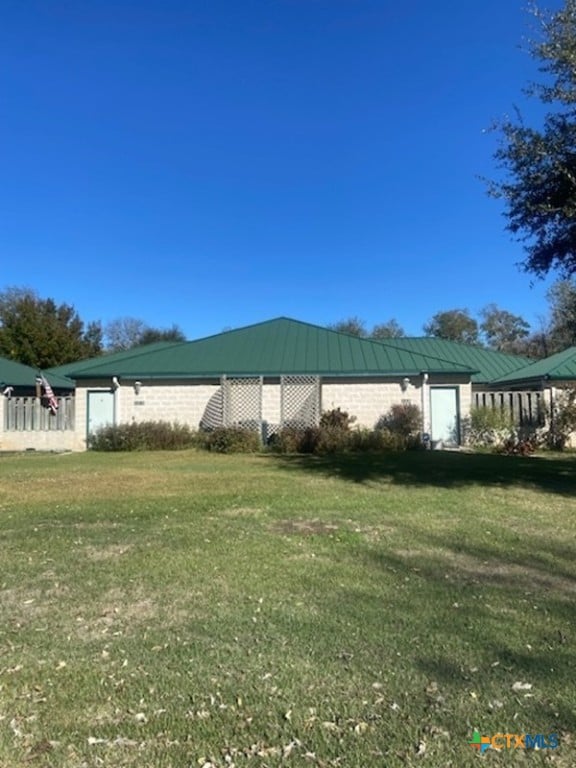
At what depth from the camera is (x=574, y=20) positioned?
9.92m

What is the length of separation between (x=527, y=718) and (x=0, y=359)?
94.7 feet

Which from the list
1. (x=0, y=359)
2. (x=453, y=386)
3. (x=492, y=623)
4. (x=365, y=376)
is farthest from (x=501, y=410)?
(x=0, y=359)

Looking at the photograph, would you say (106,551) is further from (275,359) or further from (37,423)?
(37,423)

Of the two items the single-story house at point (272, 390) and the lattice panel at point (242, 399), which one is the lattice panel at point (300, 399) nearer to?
the single-story house at point (272, 390)

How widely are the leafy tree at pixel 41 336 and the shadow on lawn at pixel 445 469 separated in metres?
24.4

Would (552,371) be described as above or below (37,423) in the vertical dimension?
above

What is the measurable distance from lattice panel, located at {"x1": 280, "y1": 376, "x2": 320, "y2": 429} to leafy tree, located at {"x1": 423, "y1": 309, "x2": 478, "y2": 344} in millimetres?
41798

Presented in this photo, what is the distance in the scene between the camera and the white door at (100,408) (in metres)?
21.3

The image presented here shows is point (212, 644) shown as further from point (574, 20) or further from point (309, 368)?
point (309, 368)

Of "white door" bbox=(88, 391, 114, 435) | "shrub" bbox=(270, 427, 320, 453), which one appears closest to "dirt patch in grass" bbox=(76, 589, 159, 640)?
"shrub" bbox=(270, 427, 320, 453)

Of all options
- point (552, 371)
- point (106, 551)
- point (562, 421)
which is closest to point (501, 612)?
point (106, 551)

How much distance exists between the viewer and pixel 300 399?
67.5ft

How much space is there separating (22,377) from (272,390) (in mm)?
12090

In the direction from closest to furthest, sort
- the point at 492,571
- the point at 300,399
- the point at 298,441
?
the point at 492,571
the point at 298,441
the point at 300,399
